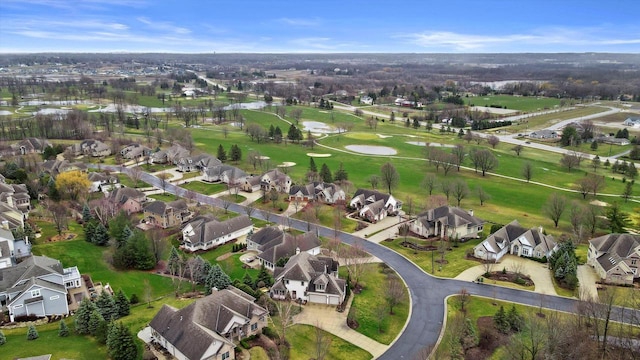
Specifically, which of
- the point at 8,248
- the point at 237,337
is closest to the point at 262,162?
the point at 8,248

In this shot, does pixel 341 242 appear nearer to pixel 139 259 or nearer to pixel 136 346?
pixel 139 259

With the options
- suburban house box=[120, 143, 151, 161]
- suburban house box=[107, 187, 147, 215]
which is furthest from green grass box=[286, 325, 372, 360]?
suburban house box=[120, 143, 151, 161]

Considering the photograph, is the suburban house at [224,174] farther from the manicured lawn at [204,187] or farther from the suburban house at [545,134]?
the suburban house at [545,134]

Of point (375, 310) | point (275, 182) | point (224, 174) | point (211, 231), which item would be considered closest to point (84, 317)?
point (211, 231)

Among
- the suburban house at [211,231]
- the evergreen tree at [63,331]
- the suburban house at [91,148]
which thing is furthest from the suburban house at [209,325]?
the suburban house at [91,148]

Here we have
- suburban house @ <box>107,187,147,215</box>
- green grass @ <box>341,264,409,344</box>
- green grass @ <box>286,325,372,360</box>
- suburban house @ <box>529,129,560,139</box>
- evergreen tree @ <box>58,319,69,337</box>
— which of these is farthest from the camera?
suburban house @ <box>529,129,560,139</box>

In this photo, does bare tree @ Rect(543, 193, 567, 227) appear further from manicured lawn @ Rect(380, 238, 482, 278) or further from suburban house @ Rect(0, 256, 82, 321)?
suburban house @ Rect(0, 256, 82, 321)

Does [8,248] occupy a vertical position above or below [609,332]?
above
